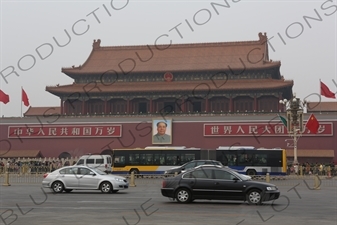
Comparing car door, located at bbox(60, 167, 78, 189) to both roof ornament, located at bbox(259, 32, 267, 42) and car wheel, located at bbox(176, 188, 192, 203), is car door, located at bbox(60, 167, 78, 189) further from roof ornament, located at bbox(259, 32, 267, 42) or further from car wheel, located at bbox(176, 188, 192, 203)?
roof ornament, located at bbox(259, 32, 267, 42)

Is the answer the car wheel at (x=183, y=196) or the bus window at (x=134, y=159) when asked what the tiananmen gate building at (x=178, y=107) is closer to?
the bus window at (x=134, y=159)

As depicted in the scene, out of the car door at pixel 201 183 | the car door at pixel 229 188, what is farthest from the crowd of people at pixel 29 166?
the car door at pixel 229 188

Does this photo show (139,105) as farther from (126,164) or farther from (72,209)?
(72,209)

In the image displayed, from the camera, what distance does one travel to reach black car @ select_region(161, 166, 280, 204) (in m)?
14.5

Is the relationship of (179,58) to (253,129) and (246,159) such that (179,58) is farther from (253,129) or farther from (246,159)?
(246,159)

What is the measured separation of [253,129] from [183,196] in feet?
89.2

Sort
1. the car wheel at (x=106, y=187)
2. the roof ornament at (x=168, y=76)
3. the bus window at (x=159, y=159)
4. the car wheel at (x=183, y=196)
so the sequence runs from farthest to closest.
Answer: the roof ornament at (x=168, y=76), the bus window at (x=159, y=159), the car wheel at (x=106, y=187), the car wheel at (x=183, y=196)

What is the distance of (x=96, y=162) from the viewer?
3428 cm

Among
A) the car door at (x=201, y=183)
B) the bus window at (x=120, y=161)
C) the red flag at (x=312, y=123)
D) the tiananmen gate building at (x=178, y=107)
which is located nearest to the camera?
the car door at (x=201, y=183)

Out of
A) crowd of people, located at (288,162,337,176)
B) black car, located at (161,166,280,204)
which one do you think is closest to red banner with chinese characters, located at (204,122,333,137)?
crowd of people, located at (288,162,337,176)

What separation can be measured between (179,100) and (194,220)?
114ft

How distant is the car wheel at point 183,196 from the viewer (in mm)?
14880

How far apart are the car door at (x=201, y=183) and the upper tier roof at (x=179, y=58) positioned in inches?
1192

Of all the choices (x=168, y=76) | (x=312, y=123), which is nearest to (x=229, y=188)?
(x=312, y=123)
